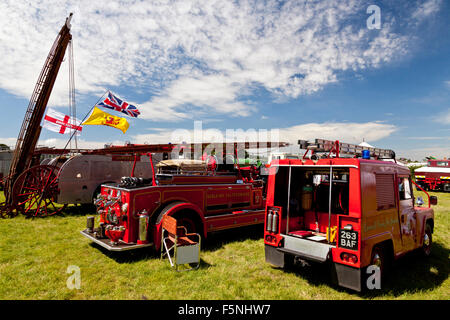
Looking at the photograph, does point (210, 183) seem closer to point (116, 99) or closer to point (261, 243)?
point (261, 243)

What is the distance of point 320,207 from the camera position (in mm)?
5359

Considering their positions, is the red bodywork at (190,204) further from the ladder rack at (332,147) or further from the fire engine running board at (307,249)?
the ladder rack at (332,147)

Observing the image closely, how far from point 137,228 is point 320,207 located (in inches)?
148

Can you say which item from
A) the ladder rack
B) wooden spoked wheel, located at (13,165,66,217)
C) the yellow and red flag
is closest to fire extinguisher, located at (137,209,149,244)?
the ladder rack

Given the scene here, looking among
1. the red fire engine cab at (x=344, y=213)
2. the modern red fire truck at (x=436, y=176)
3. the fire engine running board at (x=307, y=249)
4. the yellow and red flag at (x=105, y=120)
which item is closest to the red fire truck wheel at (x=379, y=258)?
the red fire engine cab at (x=344, y=213)

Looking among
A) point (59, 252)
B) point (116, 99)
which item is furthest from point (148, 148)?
point (116, 99)

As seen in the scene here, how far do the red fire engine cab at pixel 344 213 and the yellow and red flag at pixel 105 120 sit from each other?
33.3 feet

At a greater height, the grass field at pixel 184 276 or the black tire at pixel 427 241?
the black tire at pixel 427 241

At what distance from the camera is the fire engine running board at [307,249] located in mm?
4031

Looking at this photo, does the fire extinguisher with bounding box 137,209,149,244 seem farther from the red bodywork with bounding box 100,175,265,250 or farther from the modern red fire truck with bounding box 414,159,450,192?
the modern red fire truck with bounding box 414,159,450,192

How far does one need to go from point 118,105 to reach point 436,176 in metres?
25.8

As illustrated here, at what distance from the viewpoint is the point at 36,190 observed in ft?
35.0

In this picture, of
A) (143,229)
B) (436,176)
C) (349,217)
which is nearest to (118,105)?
(143,229)
